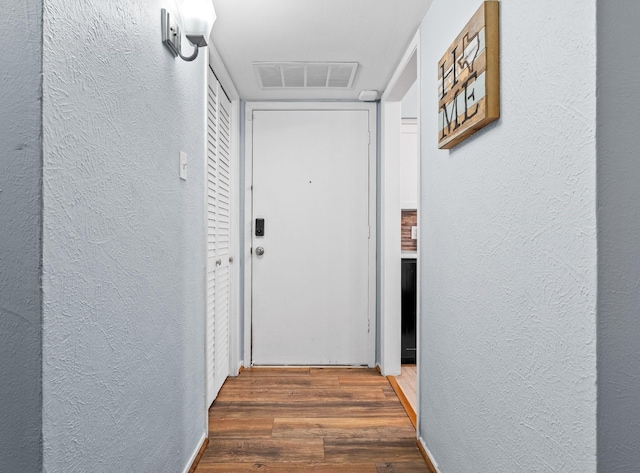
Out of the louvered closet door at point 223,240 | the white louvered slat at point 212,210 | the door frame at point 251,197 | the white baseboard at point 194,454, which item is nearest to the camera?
the white baseboard at point 194,454

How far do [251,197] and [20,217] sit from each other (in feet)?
8.08

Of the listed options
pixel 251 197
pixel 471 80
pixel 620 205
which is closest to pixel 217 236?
pixel 251 197

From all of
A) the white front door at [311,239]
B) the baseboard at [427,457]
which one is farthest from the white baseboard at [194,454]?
the white front door at [311,239]

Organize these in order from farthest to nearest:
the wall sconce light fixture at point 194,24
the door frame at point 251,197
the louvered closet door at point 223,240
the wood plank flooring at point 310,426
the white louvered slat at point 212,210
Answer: the door frame at point 251,197
the louvered closet door at point 223,240
the white louvered slat at point 212,210
the wood plank flooring at point 310,426
the wall sconce light fixture at point 194,24

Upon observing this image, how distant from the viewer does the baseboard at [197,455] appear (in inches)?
71.5

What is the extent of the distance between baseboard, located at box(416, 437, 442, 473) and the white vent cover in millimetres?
2077

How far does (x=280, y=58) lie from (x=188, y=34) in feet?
3.33

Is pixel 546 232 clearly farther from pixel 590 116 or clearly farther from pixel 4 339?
pixel 4 339

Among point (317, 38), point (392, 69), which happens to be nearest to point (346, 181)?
point (392, 69)

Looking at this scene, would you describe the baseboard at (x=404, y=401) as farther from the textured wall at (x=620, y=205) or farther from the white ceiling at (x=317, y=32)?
the white ceiling at (x=317, y=32)

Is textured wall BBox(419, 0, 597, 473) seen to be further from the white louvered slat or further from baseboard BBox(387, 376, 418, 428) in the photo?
the white louvered slat

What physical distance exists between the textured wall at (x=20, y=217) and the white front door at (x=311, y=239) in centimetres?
245

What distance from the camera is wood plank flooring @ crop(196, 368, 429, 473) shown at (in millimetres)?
1921

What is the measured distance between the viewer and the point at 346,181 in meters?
3.29
